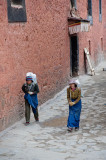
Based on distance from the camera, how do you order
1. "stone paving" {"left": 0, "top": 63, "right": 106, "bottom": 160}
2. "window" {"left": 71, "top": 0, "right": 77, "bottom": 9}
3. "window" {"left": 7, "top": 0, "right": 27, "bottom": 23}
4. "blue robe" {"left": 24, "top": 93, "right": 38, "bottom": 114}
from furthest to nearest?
"window" {"left": 71, "top": 0, "right": 77, "bottom": 9} → "blue robe" {"left": 24, "top": 93, "right": 38, "bottom": 114} → "window" {"left": 7, "top": 0, "right": 27, "bottom": 23} → "stone paving" {"left": 0, "top": 63, "right": 106, "bottom": 160}

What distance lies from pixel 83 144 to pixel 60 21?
6.93 m

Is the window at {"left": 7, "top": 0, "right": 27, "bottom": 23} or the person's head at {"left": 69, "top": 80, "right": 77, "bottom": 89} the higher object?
the window at {"left": 7, "top": 0, "right": 27, "bottom": 23}

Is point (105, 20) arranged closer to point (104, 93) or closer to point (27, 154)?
point (104, 93)

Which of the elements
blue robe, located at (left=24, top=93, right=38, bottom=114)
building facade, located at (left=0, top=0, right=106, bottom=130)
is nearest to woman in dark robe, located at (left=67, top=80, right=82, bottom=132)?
blue robe, located at (left=24, top=93, right=38, bottom=114)

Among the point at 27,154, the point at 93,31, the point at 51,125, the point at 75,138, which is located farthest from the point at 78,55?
the point at 27,154

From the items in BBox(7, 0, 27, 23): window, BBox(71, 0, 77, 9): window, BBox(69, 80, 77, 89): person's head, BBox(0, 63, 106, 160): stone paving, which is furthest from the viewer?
BBox(71, 0, 77, 9): window

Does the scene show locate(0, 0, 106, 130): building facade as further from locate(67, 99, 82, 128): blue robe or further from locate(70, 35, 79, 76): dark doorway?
locate(67, 99, 82, 128): blue robe

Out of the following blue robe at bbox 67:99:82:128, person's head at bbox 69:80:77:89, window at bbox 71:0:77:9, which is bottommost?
blue robe at bbox 67:99:82:128

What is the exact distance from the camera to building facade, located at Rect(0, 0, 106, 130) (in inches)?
273

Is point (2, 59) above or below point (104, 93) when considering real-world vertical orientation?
above

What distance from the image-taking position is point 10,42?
7184 mm

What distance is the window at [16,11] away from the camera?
713cm

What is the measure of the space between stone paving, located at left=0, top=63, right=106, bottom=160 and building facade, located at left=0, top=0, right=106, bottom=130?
57 cm

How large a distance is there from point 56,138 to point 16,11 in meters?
3.31
